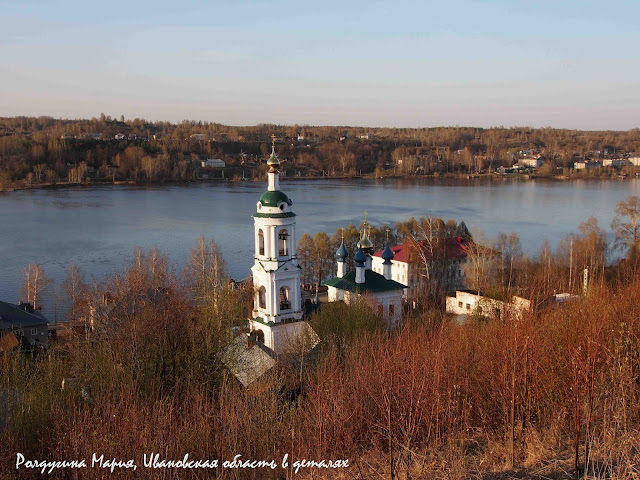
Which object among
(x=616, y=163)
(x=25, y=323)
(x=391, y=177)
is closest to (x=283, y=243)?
(x=25, y=323)

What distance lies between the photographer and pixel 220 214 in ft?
69.9

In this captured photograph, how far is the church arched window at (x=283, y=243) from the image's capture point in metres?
6.02

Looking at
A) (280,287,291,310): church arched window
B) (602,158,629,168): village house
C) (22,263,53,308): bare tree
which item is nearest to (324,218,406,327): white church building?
(280,287,291,310): church arched window

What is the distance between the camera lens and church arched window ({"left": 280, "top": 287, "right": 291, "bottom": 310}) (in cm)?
607

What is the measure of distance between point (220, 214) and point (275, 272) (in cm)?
1570

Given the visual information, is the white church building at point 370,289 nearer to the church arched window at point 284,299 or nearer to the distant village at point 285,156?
the church arched window at point 284,299

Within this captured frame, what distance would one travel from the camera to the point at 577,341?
10.0 feet

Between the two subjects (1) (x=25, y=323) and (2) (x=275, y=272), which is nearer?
(2) (x=275, y=272)

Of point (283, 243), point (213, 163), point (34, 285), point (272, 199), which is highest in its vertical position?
point (272, 199)

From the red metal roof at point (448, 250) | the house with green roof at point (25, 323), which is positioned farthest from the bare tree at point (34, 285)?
the red metal roof at point (448, 250)

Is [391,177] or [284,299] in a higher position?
[284,299]

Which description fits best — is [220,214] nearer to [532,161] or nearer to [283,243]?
[283,243]

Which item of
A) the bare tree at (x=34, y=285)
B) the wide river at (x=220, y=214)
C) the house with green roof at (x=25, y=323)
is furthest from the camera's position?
the wide river at (x=220, y=214)

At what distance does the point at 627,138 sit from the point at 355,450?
216 ft
